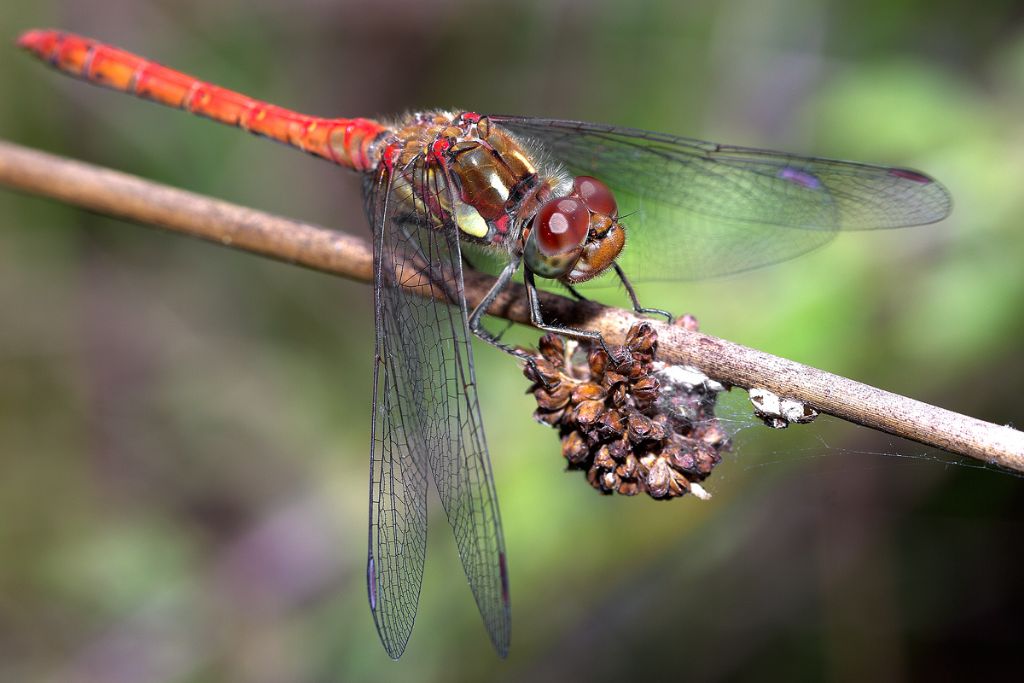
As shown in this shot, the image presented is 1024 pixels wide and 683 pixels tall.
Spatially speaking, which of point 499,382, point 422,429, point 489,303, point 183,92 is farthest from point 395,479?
point 183,92

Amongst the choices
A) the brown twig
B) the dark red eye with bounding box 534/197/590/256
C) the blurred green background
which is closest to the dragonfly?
the dark red eye with bounding box 534/197/590/256

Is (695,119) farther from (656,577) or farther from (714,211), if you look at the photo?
(656,577)

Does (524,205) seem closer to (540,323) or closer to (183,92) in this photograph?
(540,323)

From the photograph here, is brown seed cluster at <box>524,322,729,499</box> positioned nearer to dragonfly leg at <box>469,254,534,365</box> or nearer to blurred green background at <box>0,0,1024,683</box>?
dragonfly leg at <box>469,254,534,365</box>

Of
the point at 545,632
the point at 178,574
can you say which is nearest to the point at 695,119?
the point at 545,632

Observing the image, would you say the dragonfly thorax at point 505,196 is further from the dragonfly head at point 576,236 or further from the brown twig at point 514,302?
the brown twig at point 514,302

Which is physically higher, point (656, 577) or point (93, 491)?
point (93, 491)
